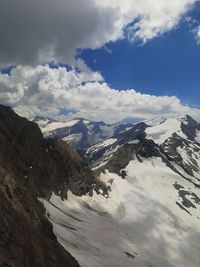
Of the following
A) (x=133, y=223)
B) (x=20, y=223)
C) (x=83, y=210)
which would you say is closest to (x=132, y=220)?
(x=133, y=223)

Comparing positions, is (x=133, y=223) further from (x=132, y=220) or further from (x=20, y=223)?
(x=20, y=223)

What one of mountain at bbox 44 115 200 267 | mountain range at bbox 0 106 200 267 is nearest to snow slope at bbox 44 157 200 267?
mountain at bbox 44 115 200 267

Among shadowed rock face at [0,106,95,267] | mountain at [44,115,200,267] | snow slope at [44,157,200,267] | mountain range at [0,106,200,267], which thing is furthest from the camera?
mountain at [44,115,200,267]

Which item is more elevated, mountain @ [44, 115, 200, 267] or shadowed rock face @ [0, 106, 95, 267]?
mountain @ [44, 115, 200, 267]

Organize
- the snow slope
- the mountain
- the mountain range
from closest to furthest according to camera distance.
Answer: the mountain range
the snow slope
the mountain

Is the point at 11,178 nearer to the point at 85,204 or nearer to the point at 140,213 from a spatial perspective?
the point at 85,204

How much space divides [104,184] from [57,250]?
110622mm

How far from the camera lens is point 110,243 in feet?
308

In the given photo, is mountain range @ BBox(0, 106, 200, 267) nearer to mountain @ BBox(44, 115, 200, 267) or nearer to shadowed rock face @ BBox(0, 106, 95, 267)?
mountain @ BBox(44, 115, 200, 267)

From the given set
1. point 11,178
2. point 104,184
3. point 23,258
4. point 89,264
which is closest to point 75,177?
point 104,184

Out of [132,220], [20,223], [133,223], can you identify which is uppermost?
[132,220]

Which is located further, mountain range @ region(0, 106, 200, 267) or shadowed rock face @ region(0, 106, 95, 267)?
mountain range @ region(0, 106, 200, 267)

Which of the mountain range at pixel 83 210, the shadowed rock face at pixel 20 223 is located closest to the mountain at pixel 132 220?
the mountain range at pixel 83 210

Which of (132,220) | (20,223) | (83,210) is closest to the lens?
(20,223)
